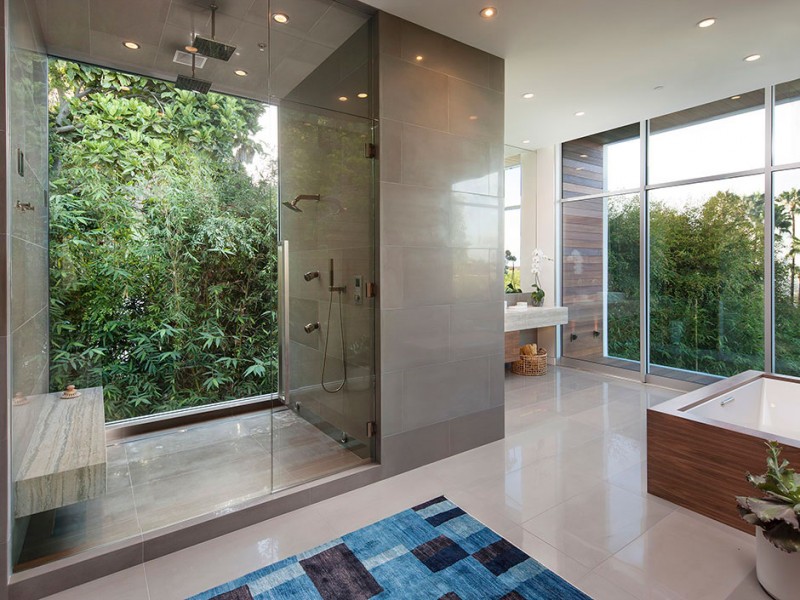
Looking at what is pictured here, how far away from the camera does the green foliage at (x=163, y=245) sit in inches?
99.3

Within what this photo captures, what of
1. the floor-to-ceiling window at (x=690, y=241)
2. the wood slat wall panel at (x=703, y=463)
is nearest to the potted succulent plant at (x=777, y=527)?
the wood slat wall panel at (x=703, y=463)

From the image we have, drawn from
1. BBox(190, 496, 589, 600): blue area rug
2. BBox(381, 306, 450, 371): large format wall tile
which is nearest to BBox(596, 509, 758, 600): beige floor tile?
BBox(190, 496, 589, 600): blue area rug

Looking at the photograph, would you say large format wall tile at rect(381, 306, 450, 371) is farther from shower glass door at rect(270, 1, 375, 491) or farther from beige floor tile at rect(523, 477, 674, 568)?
beige floor tile at rect(523, 477, 674, 568)

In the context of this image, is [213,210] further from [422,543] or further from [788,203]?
[788,203]

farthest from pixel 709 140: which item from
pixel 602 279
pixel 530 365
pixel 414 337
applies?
pixel 414 337

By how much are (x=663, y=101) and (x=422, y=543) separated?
432cm

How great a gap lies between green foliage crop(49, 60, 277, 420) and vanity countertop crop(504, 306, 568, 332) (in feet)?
10.0

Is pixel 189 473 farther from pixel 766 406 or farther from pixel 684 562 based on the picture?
pixel 766 406

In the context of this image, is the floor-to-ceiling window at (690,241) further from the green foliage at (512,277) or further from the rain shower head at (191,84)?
the rain shower head at (191,84)

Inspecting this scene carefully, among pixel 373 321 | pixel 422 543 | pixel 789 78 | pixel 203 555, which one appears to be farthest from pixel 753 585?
pixel 789 78

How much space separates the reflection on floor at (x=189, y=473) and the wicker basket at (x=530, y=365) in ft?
10.8

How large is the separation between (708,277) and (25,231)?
555 centimetres

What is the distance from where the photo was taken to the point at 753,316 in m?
4.24

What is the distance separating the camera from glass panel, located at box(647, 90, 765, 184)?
4211 millimetres
